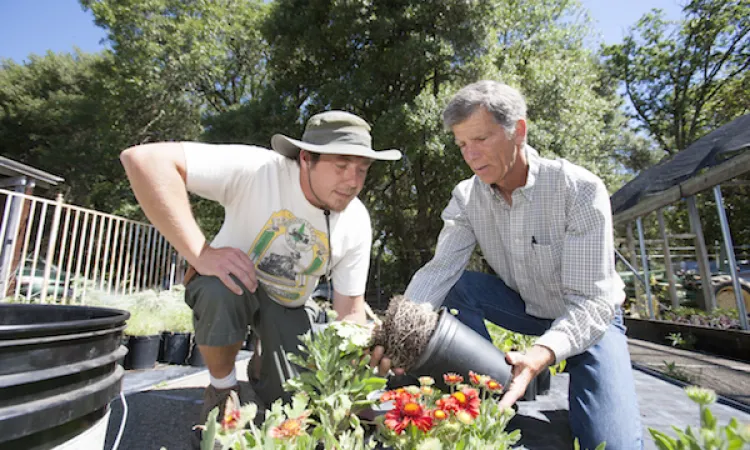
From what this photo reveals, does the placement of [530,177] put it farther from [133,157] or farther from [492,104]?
[133,157]

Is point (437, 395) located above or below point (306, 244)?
below

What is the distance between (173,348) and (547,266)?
9.43 ft

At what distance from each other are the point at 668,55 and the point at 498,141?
2071cm

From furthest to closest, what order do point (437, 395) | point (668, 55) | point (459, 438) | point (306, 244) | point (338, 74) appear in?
point (668, 55) → point (338, 74) → point (306, 244) → point (437, 395) → point (459, 438)

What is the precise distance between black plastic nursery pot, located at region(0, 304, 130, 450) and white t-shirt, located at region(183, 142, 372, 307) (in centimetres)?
93

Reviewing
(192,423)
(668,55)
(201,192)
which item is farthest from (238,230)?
(668,55)

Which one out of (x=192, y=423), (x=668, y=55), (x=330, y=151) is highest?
(x=668, y=55)

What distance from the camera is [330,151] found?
1.65 meters

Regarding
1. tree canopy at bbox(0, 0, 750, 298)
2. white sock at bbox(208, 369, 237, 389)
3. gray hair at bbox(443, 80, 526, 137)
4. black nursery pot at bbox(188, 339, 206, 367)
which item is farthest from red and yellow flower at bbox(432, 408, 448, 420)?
tree canopy at bbox(0, 0, 750, 298)

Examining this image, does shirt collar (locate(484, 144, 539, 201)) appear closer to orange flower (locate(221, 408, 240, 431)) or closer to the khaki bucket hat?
the khaki bucket hat

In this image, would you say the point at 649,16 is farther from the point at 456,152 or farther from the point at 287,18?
the point at 287,18

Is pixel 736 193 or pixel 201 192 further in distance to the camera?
pixel 736 193

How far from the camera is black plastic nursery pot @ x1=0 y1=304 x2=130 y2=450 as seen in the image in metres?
0.69

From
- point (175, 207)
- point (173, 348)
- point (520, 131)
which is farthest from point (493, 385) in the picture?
point (173, 348)
